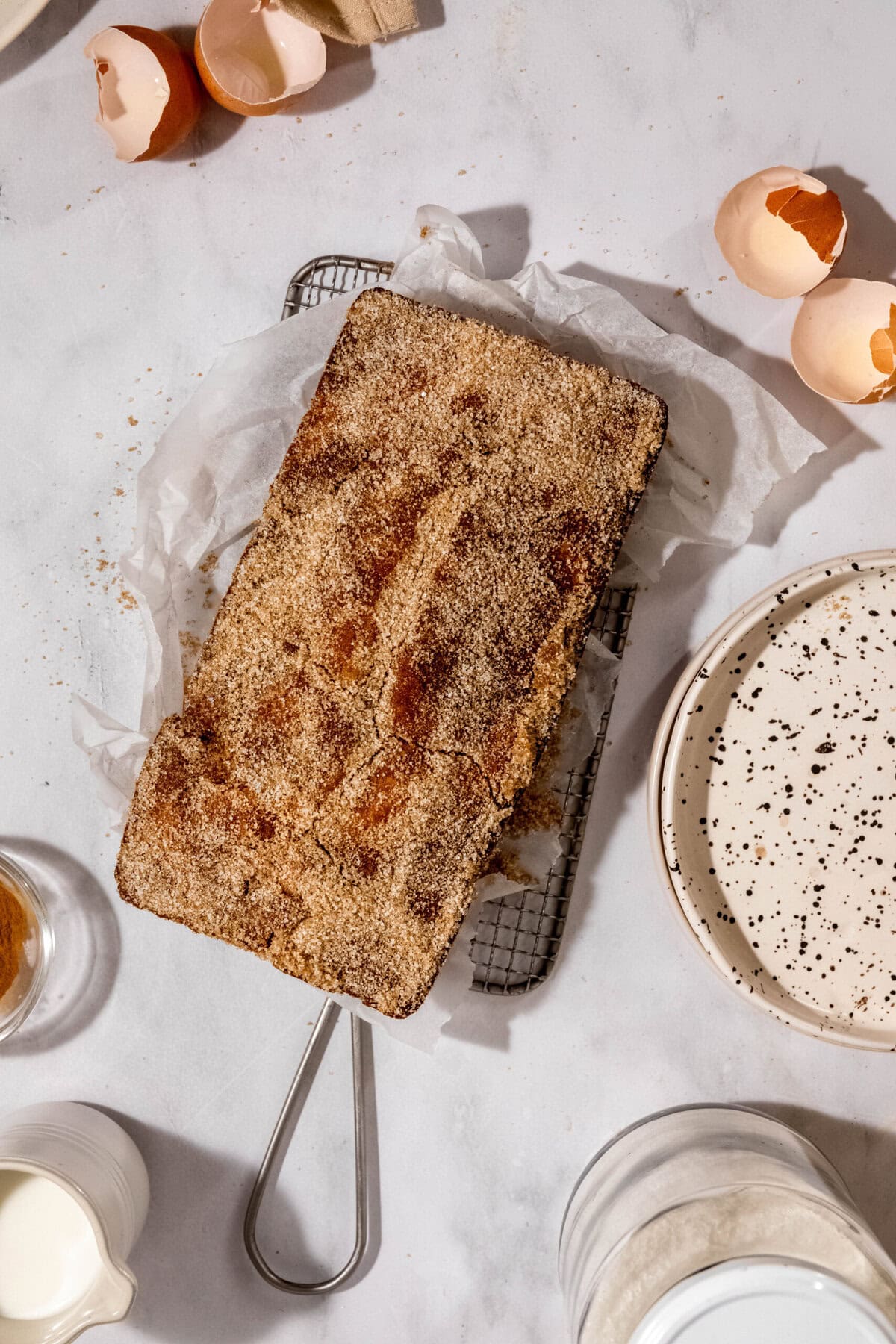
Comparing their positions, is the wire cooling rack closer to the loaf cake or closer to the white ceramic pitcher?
the loaf cake

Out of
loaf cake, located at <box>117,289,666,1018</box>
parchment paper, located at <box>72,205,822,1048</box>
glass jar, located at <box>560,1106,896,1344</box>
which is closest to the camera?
glass jar, located at <box>560,1106,896,1344</box>

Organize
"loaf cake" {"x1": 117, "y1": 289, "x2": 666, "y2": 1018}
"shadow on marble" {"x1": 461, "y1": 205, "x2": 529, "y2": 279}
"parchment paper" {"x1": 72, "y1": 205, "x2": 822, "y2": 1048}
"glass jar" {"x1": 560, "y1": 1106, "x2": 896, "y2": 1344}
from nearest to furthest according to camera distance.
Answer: "glass jar" {"x1": 560, "y1": 1106, "x2": 896, "y2": 1344}
"loaf cake" {"x1": 117, "y1": 289, "x2": 666, "y2": 1018}
"parchment paper" {"x1": 72, "y1": 205, "x2": 822, "y2": 1048}
"shadow on marble" {"x1": 461, "y1": 205, "x2": 529, "y2": 279}

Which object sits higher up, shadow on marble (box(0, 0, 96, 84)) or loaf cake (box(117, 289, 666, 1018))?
shadow on marble (box(0, 0, 96, 84))

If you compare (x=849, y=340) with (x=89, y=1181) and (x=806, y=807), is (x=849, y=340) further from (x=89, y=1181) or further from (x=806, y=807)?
(x=89, y=1181)

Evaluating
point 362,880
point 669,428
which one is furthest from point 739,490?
point 362,880

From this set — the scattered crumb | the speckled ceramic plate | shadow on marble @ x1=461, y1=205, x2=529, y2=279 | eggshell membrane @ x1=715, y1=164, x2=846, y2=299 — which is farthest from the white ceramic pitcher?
eggshell membrane @ x1=715, y1=164, x2=846, y2=299

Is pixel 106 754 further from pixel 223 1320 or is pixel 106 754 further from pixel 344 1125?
pixel 223 1320

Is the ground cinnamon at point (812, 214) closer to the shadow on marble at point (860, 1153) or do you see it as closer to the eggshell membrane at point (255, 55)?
the eggshell membrane at point (255, 55)

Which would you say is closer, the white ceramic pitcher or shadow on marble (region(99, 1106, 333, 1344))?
the white ceramic pitcher
